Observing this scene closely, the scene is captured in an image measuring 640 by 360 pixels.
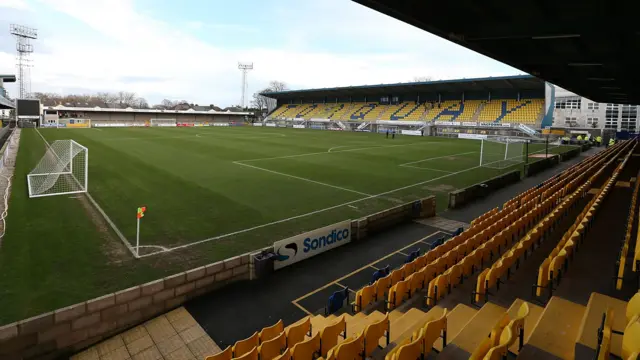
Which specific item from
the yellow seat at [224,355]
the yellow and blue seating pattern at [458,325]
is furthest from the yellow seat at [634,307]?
the yellow seat at [224,355]

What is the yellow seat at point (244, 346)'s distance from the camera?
227 inches

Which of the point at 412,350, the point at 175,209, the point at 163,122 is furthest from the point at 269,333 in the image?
the point at 163,122

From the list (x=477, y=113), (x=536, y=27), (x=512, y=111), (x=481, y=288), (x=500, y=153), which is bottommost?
(x=481, y=288)

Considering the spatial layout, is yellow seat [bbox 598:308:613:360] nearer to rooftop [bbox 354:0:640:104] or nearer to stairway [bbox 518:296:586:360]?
stairway [bbox 518:296:586:360]

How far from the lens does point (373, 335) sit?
5.34 m

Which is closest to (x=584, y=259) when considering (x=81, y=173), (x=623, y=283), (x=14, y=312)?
(x=623, y=283)

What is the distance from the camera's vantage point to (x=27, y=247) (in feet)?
36.6

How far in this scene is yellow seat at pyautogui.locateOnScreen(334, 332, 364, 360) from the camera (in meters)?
4.90

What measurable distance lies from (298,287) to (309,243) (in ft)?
6.21

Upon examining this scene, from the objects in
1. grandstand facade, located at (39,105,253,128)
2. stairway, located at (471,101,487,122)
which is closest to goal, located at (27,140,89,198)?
stairway, located at (471,101,487,122)

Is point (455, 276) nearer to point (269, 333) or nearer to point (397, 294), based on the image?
point (397, 294)

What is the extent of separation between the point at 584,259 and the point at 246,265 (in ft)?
24.8

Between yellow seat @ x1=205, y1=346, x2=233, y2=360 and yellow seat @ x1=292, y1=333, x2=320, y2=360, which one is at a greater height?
yellow seat @ x1=292, y1=333, x2=320, y2=360

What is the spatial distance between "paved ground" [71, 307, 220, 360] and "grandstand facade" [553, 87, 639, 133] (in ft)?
218
